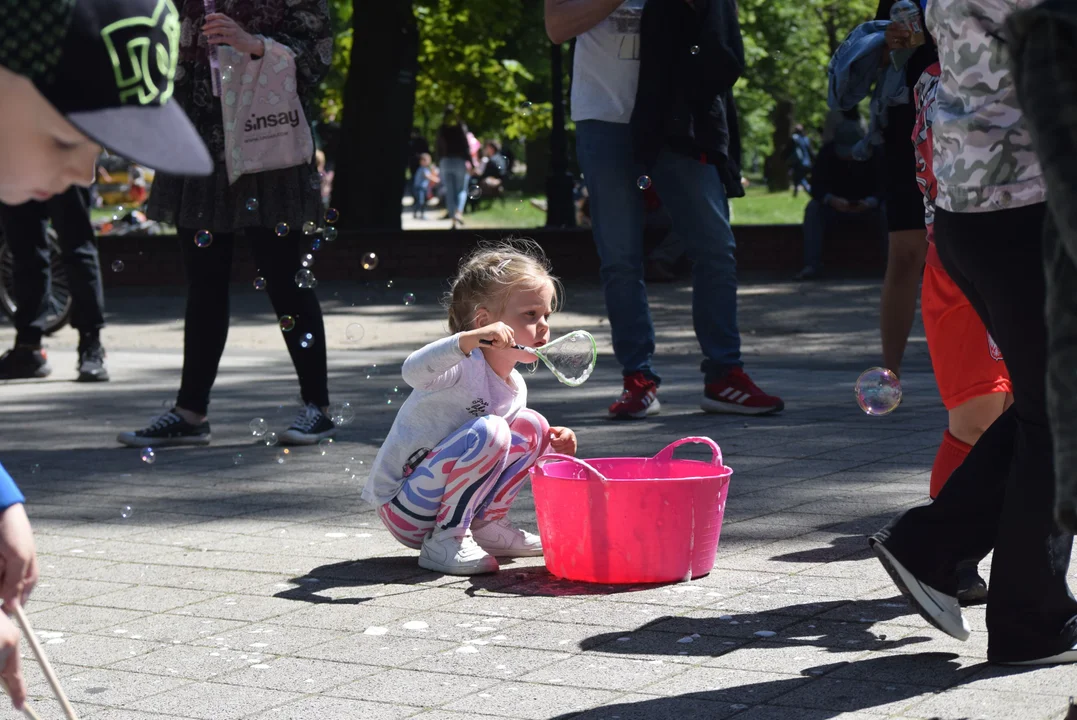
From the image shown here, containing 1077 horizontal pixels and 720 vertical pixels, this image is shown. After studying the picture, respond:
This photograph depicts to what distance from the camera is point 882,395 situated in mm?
5340

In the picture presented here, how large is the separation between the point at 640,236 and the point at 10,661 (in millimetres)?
5021

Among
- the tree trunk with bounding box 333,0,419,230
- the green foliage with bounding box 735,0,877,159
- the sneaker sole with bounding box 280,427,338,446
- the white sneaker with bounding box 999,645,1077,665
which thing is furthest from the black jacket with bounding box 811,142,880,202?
the green foliage with bounding box 735,0,877,159

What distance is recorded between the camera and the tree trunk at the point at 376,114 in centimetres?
1672

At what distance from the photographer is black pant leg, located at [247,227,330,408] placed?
622cm

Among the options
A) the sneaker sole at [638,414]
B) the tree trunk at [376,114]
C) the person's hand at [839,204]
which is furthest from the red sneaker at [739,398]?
the tree trunk at [376,114]

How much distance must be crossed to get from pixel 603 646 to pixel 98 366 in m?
6.21

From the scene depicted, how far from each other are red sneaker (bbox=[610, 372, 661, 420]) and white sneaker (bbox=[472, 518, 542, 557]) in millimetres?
2471

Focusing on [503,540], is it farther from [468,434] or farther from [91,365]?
[91,365]

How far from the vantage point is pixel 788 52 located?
41.5 m

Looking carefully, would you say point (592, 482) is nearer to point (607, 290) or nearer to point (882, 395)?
point (882, 395)

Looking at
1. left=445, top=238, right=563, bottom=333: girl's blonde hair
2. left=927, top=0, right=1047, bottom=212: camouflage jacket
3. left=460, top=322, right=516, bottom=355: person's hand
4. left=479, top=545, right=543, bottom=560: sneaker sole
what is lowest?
left=479, top=545, right=543, bottom=560: sneaker sole

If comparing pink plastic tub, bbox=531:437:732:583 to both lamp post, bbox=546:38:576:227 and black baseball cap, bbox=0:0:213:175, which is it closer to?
black baseball cap, bbox=0:0:213:175

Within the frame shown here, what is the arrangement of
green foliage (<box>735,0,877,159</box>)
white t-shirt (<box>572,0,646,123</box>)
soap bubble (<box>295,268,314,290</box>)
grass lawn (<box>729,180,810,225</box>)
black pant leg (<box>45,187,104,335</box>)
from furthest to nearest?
green foliage (<box>735,0,877,159</box>), grass lawn (<box>729,180,810,225</box>), black pant leg (<box>45,187,104,335</box>), white t-shirt (<box>572,0,646,123</box>), soap bubble (<box>295,268,314,290</box>)

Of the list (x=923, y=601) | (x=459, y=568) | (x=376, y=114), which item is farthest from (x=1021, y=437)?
(x=376, y=114)
